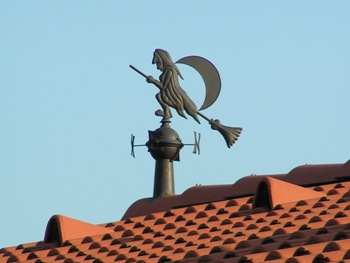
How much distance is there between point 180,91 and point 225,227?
4.01 metres

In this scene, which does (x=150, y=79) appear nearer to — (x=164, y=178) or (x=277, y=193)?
(x=164, y=178)

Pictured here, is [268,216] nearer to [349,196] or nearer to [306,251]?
[349,196]

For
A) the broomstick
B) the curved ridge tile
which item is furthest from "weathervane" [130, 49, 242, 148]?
the curved ridge tile

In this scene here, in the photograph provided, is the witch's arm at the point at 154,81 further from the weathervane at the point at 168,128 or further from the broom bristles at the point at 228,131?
the broom bristles at the point at 228,131

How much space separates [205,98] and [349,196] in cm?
438

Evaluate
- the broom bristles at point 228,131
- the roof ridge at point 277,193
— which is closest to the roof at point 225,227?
the roof ridge at point 277,193

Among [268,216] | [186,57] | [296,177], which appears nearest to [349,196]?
[268,216]

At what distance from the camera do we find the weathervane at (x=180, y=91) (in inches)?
715

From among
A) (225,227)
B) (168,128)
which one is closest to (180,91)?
(168,128)

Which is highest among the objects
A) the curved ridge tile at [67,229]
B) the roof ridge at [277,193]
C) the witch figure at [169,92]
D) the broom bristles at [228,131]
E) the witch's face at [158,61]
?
the witch's face at [158,61]

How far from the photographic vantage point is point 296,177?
653 inches

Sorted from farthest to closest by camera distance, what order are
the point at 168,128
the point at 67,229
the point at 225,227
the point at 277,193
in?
1. the point at 168,128
2. the point at 67,229
3. the point at 277,193
4. the point at 225,227

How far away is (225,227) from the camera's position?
1462 centimetres

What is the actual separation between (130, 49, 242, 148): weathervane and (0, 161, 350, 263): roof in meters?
1.24
